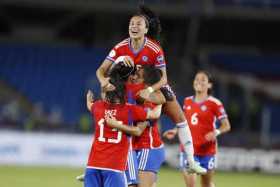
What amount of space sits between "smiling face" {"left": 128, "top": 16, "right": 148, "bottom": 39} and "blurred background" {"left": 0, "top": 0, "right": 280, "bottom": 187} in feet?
44.3

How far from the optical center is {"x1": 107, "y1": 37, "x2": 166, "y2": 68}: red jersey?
1055cm

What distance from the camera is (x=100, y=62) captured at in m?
30.8

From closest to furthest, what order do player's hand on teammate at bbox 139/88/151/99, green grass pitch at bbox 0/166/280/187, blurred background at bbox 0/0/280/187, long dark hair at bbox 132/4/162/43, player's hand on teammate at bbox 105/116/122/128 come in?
player's hand on teammate at bbox 105/116/122/128, player's hand on teammate at bbox 139/88/151/99, long dark hair at bbox 132/4/162/43, green grass pitch at bbox 0/166/280/187, blurred background at bbox 0/0/280/187

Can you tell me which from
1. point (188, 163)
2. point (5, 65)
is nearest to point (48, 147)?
point (5, 65)

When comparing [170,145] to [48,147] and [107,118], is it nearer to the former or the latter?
[48,147]

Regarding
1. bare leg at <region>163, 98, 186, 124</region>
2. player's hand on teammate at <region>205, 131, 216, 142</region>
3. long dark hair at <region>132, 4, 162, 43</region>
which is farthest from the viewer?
player's hand on teammate at <region>205, 131, 216, 142</region>

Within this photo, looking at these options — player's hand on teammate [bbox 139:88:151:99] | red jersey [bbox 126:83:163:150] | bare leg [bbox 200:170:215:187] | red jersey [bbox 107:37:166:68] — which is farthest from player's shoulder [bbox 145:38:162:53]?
bare leg [bbox 200:170:215:187]

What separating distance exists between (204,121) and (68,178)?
21.9ft

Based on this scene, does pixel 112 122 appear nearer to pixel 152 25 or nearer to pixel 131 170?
pixel 131 170

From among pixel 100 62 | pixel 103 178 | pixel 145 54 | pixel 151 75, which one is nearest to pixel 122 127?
pixel 103 178

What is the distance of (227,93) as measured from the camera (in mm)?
30875

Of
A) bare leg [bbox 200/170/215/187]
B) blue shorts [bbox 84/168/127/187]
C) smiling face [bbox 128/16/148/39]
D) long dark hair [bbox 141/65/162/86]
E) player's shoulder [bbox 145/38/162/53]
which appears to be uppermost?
smiling face [bbox 128/16/148/39]

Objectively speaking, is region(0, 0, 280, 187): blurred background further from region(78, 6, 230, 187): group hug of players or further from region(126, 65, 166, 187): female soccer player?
region(126, 65, 166, 187): female soccer player

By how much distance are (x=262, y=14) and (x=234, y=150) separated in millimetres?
7396
